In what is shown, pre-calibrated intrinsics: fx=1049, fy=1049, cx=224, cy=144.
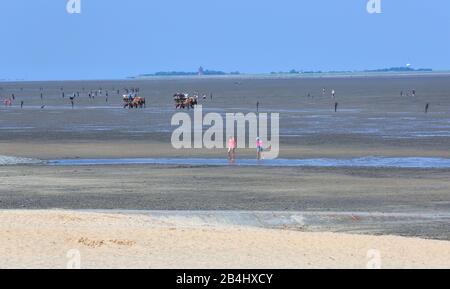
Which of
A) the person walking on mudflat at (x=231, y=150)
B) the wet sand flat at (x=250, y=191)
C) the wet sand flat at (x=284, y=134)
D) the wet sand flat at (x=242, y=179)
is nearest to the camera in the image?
the wet sand flat at (x=250, y=191)

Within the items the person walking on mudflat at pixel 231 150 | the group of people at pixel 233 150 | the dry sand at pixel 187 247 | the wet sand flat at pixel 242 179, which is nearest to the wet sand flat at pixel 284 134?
the wet sand flat at pixel 242 179

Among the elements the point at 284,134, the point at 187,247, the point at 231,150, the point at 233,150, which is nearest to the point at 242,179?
the point at 231,150

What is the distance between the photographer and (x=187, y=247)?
18.9 meters

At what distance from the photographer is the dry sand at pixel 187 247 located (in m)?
17.4

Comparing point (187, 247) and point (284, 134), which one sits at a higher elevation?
point (187, 247)

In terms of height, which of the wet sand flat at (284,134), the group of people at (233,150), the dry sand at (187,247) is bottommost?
the wet sand flat at (284,134)

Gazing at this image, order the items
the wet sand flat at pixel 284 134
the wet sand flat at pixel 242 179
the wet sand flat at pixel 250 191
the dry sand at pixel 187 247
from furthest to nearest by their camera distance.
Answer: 1. the wet sand flat at pixel 284 134
2. the wet sand flat at pixel 242 179
3. the wet sand flat at pixel 250 191
4. the dry sand at pixel 187 247

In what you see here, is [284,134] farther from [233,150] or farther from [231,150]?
[231,150]

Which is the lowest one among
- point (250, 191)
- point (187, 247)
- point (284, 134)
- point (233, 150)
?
point (284, 134)

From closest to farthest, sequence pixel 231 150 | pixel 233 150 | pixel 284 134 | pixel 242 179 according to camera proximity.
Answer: pixel 242 179, pixel 231 150, pixel 233 150, pixel 284 134

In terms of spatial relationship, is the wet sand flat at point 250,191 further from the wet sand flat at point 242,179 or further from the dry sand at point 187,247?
the dry sand at point 187,247

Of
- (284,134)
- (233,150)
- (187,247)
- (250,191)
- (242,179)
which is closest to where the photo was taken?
(187,247)

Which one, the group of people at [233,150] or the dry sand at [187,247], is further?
the group of people at [233,150]

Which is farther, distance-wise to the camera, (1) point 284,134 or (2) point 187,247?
(1) point 284,134
